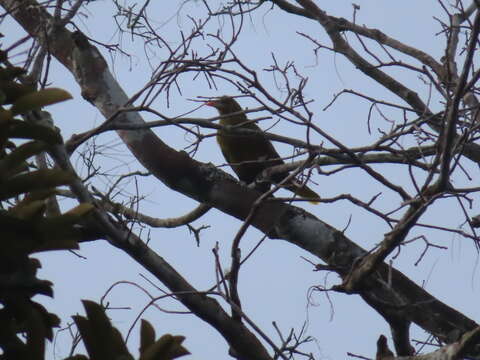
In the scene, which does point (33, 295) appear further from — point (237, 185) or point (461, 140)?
point (237, 185)

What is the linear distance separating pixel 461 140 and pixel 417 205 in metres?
0.25

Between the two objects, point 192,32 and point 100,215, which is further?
point 192,32

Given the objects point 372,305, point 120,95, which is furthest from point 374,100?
point 120,95

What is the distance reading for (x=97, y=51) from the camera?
316 cm

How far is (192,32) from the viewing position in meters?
2.85

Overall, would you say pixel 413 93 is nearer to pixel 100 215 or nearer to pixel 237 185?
pixel 237 185

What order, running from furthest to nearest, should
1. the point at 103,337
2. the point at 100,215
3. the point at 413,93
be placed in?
1. the point at 413,93
2. the point at 100,215
3. the point at 103,337

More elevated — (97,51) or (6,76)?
(97,51)

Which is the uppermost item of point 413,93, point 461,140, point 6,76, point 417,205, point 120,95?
point 413,93

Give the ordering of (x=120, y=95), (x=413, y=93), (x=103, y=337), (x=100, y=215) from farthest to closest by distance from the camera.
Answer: (x=413, y=93) → (x=120, y=95) → (x=100, y=215) → (x=103, y=337)

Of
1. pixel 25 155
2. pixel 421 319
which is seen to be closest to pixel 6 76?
pixel 25 155

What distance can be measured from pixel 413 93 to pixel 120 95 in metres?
1.74

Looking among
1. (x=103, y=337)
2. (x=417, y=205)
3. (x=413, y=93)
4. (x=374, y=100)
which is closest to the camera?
(x=103, y=337)

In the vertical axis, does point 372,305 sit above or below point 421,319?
below
